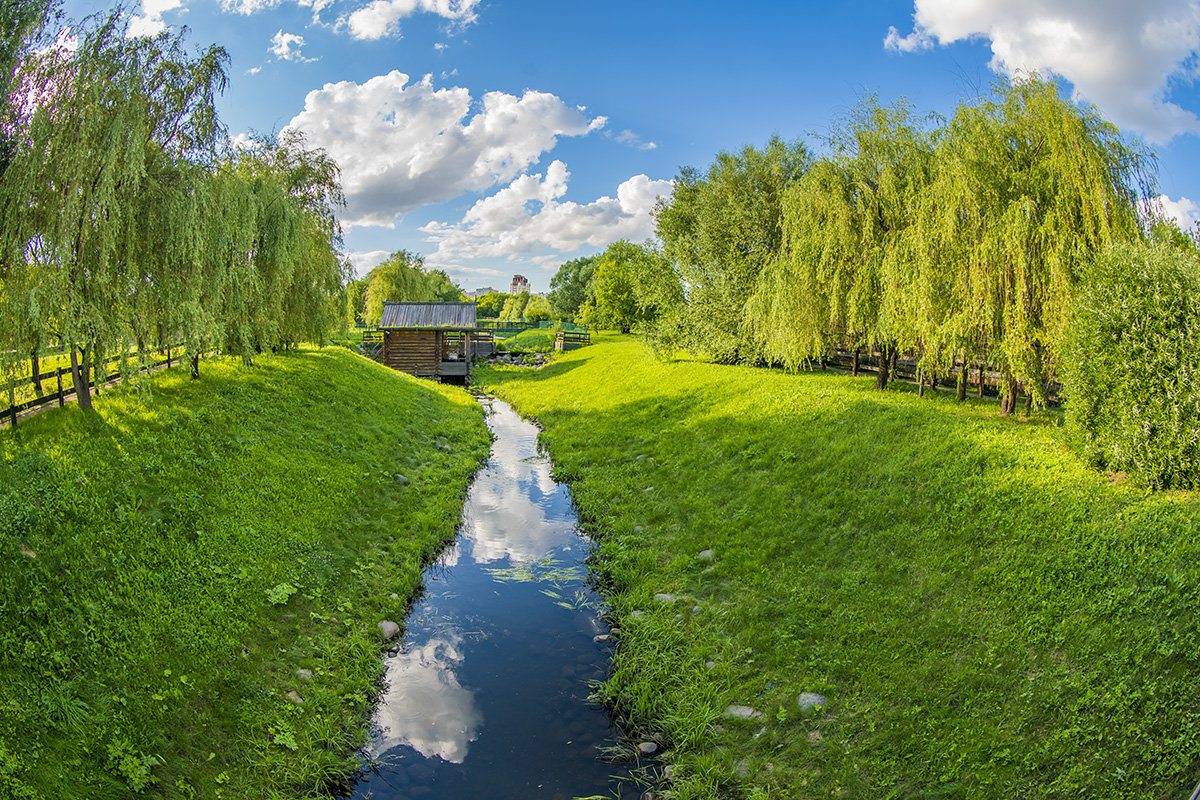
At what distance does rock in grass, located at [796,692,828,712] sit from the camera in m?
6.51

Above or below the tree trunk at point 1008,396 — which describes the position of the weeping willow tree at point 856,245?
above

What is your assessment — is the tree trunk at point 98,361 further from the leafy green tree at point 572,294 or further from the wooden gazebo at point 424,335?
the leafy green tree at point 572,294

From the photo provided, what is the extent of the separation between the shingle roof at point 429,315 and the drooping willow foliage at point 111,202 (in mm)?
22621

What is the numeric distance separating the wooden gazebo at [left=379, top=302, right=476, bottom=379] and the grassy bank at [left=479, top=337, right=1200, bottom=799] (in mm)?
26645

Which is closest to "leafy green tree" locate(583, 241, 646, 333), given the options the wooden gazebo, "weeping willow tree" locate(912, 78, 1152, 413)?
the wooden gazebo

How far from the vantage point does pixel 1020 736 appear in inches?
219

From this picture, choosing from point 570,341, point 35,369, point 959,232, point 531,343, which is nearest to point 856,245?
point 959,232

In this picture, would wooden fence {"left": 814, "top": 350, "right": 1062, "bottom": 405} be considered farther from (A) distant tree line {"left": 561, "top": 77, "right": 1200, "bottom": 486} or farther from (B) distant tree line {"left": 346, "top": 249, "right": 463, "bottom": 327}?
(B) distant tree line {"left": 346, "top": 249, "right": 463, "bottom": 327}

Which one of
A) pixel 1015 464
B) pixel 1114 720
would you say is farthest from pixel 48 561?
pixel 1015 464

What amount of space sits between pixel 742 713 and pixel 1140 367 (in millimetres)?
7662

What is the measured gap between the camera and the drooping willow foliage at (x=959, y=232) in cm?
1128

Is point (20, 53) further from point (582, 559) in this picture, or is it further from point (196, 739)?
point (582, 559)

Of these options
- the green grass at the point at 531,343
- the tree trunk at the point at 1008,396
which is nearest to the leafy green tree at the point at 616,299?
the green grass at the point at 531,343

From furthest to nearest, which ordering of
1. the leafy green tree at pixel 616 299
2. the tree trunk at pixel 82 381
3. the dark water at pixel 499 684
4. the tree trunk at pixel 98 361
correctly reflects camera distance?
the leafy green tree at pixel 616 299, the tree trunk at pixel 82 381, the tree trunk at pixel 98 361, the dark water at pixel 499 684
